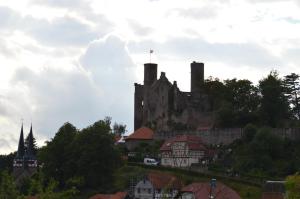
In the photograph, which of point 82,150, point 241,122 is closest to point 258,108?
point 241,122

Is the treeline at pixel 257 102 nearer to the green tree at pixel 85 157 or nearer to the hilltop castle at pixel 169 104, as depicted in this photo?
the hilltop castle at pixel 169 104

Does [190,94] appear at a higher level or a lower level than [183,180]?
higher

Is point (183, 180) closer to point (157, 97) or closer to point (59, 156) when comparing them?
point (59, 156)

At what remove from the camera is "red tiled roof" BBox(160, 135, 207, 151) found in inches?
4309

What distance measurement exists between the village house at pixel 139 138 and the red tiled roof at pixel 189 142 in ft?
12.7

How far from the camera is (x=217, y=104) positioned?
116875 mm

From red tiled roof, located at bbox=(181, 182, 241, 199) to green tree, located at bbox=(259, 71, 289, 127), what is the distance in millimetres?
18162

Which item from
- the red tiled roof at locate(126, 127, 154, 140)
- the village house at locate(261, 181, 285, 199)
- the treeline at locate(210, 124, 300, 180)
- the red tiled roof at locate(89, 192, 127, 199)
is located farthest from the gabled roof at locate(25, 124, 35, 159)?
the village house at locate(261, 181, 285, 199)

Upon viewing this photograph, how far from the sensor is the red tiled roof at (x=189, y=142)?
359ft

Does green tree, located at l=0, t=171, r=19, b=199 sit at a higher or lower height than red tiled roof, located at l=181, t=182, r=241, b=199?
lower

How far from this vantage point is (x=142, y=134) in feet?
386

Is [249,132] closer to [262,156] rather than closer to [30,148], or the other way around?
[262,156]

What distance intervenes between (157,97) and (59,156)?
22548 millimetres

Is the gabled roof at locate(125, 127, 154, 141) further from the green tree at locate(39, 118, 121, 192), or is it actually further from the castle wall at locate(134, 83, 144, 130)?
the green tree at locate(39, 118, 121, 192)
